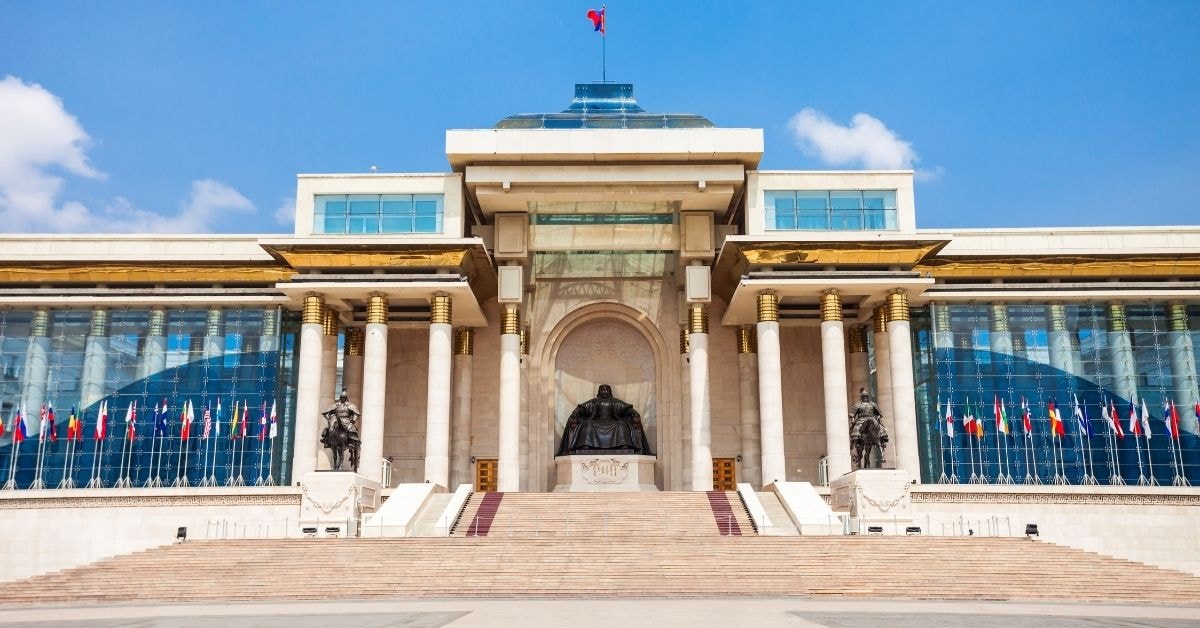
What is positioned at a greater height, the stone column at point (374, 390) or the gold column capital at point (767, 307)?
the gold column capital at point (767, 307)

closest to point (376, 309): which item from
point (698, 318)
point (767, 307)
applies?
point (698, 318)

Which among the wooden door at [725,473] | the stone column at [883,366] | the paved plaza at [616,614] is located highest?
the stone column at [883,366]

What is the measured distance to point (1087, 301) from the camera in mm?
41156

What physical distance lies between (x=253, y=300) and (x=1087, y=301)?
110ft

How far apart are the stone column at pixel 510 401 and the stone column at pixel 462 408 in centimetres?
291

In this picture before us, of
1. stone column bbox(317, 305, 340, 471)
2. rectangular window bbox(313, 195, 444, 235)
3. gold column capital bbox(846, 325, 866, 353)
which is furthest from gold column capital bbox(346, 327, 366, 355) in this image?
gold column capital bbox(846, 325, 866, 353)

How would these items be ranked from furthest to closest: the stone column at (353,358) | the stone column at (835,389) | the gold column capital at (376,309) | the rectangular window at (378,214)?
1. the stone column at (353,358)
2. the rectangular window at (378,214)
3. the gold column capital at (376,309)
4. the stone column at (835,389)

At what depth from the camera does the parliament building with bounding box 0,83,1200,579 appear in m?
38.7

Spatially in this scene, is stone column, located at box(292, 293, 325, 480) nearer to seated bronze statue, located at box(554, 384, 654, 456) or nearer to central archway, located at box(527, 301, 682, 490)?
central archway, located at box(527, 301, 682, 490)

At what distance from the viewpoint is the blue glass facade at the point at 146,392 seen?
40.4 meters

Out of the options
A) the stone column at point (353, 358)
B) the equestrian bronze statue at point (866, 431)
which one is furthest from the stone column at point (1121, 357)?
the stone column at point (353, 358)

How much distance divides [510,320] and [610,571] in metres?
19.3

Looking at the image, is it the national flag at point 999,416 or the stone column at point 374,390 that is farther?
the national flag at point 999,416

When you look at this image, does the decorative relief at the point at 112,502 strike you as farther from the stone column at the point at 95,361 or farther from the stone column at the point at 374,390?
the stone column at the point at 95,361
